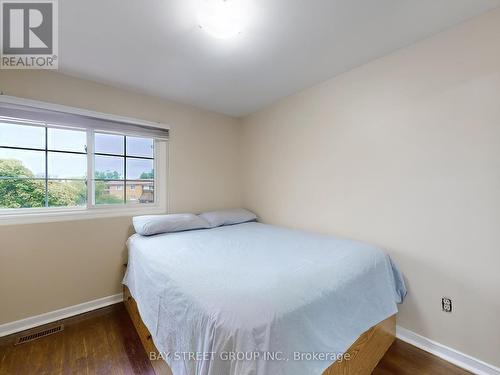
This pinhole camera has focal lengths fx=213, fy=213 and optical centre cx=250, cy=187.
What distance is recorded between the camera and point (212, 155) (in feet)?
9.82

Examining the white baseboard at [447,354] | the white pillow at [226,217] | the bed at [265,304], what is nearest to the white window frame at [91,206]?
the white pillow at [226,217]

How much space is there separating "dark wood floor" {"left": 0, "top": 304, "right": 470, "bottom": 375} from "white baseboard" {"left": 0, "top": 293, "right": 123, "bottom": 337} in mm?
67

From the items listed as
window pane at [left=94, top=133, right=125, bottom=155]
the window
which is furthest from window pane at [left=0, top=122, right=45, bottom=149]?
window pane at [left=94, top=133, right=125, bottom=155]

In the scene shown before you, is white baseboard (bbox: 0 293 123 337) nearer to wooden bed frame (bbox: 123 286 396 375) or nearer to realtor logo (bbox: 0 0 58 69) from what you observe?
wooden bed frame (bbox: 123 286 396 375)

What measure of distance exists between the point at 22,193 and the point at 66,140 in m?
0.59

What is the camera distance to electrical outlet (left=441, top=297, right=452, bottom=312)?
152cm

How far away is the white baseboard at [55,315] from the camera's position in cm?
175

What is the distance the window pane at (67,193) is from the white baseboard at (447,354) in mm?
3153

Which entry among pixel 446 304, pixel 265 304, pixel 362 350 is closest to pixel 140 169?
pixel 265 304

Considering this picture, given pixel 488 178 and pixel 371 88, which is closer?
pixel 488 178

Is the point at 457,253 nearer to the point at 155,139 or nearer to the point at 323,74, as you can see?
the point at 323,74

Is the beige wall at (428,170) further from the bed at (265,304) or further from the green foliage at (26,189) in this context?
the green foliage at (26,189)

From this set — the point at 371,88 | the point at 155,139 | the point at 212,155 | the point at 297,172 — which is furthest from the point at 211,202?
the point at 371,88

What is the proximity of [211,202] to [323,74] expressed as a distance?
2.03 metres
